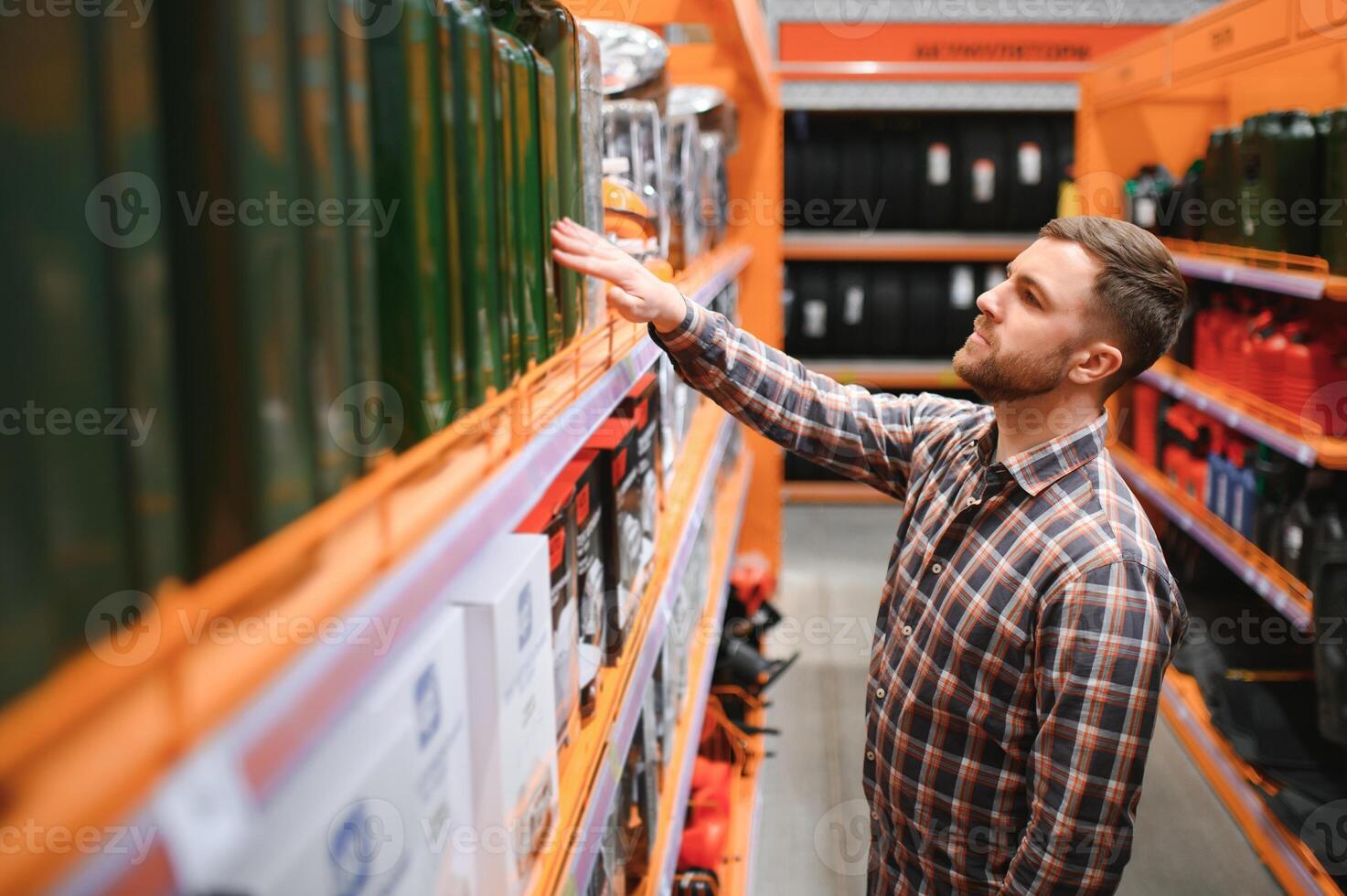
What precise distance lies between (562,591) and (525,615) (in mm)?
326

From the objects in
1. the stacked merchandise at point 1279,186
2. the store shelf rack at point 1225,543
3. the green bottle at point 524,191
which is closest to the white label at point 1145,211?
the stacked merchandise at point 1279,186

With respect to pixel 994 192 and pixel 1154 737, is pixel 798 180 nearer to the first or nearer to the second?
pixel 994 192

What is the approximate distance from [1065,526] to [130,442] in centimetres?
126

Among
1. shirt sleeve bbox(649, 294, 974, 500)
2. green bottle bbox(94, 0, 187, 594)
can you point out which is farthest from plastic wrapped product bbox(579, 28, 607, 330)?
green bottle bbox(94, 0, 187, 594)

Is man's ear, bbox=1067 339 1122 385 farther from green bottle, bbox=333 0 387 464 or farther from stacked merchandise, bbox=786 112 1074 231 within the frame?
stacked merchandise, bbox=786 112 1074 231

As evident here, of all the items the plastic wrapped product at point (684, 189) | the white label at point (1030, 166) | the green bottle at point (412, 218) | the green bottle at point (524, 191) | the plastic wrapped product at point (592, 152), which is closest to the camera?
the green bottle at point (412, 218)

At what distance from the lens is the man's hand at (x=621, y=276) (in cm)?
109

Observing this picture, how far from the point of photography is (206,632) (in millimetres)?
452

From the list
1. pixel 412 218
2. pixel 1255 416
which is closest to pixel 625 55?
pixel 412 218

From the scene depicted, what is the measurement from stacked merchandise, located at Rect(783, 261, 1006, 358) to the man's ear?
4085 millimetres

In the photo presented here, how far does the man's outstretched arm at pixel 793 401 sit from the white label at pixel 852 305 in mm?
3753

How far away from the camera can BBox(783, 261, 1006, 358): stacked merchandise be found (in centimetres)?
562

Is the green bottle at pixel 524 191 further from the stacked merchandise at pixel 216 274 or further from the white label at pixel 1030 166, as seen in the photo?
the white label at pixel 1030 166

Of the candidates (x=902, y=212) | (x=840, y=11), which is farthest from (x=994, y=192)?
(x=840, y=11)
